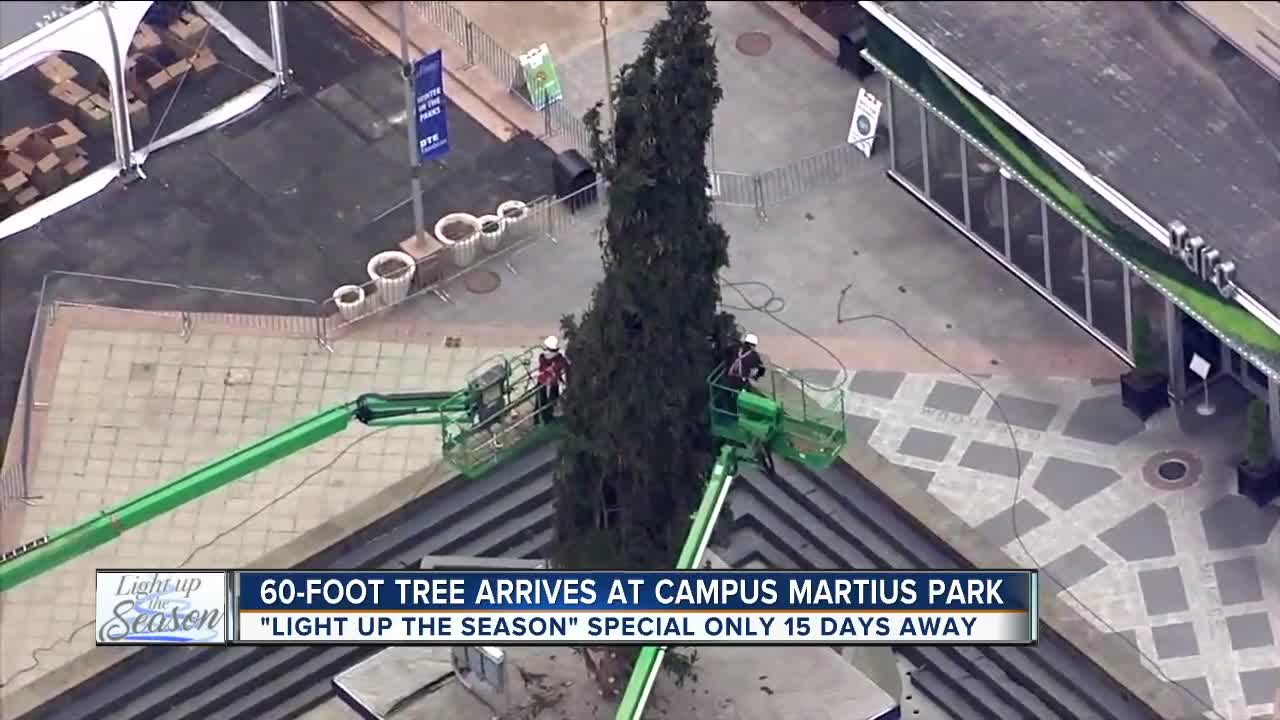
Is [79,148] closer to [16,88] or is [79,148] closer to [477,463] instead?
[16,88]

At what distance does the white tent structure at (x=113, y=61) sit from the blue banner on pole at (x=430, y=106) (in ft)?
22.5

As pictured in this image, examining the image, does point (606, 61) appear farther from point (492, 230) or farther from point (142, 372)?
point (142, 372)

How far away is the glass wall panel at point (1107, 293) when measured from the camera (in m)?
86.6

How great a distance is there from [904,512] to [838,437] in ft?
19.7

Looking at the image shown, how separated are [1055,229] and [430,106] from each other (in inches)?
535

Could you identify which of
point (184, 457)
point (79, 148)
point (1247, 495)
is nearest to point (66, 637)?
point (184, 457)

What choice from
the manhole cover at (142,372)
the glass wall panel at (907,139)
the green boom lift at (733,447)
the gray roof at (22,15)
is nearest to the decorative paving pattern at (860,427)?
the green boom lift at (733,447)

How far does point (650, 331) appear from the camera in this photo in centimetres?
7338

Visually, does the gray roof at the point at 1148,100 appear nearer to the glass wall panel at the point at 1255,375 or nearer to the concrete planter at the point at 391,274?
the glass wall panel at the point at 1255,375

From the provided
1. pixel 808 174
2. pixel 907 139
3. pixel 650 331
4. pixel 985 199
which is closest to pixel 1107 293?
pixel 985 199

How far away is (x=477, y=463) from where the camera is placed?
261ft

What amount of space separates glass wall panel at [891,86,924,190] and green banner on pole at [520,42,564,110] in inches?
320

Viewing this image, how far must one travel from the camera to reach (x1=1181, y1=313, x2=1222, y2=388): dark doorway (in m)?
85.1

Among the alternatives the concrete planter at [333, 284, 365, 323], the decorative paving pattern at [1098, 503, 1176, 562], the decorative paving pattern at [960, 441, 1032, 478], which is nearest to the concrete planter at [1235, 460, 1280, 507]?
the decorative paving pattern at [1098, 503, 1176, 562]
